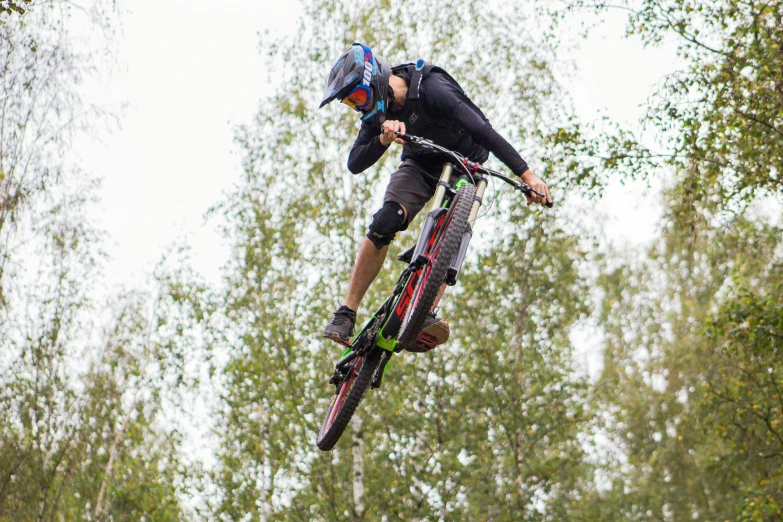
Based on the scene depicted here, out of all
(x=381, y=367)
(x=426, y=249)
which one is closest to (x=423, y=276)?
(x=426, y=249)

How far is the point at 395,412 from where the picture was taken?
1384 cm

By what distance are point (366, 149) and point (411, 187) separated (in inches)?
15.6

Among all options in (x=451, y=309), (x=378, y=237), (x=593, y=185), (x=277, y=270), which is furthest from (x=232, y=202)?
(x=378, y=237)

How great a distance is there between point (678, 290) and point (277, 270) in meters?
15.8

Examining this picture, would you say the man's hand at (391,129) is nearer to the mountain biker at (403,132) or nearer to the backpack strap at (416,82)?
the mountain biker at (403,132)

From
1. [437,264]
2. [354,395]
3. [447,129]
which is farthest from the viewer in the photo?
[447,129]

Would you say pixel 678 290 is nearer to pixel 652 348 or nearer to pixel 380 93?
pixel 652 348

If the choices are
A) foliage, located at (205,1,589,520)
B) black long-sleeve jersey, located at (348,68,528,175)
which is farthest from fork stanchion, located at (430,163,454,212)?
foliage, located at (205,1,589,520)

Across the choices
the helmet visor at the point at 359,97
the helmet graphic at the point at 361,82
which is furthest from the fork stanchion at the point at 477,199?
the helmet visor at the point at 359,97

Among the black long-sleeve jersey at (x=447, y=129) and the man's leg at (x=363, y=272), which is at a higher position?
the black long-sleeve jersey at (x=447, y=129)

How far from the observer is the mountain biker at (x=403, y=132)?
16.7 feet

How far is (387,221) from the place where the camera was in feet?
18.4

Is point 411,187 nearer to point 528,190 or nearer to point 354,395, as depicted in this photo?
point 528,190

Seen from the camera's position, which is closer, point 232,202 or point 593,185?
point 593,185
